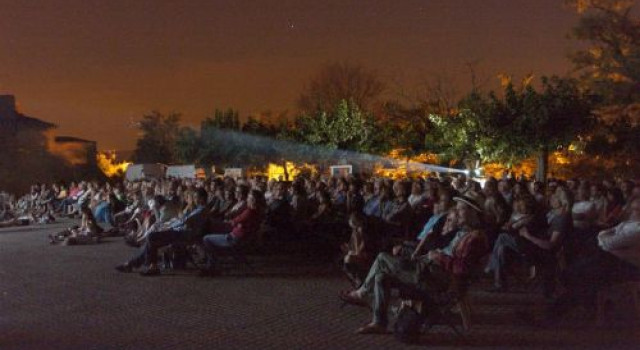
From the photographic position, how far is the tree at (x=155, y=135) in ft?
213

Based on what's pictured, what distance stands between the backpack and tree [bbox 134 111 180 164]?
59442 mm

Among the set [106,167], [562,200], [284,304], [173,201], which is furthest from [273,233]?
[106,167]

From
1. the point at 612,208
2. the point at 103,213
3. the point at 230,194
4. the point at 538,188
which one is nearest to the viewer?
the point at 612,208

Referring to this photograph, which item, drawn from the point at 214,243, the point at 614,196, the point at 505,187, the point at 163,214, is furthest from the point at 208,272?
the point at 614,196

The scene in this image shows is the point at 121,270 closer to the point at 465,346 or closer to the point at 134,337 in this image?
the point at 134,337

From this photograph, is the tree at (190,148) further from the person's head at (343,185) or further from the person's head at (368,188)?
the person's head at (368,188)

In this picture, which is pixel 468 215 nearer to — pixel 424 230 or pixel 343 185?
pixel 424 230

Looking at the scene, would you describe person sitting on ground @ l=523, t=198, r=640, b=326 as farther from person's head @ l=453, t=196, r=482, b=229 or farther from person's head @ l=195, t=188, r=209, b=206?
person's head @ l=195, t=188, r=209, b=206

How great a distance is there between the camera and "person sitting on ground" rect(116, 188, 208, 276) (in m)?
11.0

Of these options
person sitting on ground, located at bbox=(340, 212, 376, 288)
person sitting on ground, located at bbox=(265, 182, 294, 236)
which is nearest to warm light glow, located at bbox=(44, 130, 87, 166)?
person sitting on ground, located at bbox=(265, 182, 294, 236)

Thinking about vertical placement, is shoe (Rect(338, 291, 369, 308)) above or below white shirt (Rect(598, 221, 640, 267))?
below

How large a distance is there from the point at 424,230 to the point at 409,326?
2.71 meters

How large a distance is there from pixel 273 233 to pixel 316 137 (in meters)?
22.4

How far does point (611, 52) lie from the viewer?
22.0m
